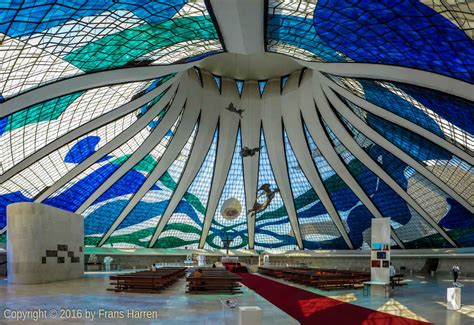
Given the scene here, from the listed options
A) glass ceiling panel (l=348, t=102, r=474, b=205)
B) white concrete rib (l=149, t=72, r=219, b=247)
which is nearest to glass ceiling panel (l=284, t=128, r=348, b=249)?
white concrete rib (l=149, t=72, r=219, b=247)

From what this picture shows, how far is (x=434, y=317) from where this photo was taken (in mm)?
13008

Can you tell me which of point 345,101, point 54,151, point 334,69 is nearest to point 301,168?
A: point 345,101

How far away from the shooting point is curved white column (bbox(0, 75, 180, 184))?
32906 millimetres

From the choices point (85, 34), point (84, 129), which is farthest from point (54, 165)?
point (85, 34)

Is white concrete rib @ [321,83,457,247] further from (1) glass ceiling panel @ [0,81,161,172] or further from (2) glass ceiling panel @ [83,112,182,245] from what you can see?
(1) glass ceiling panel @ [0,81,161,172]

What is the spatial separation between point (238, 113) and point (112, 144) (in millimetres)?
10377

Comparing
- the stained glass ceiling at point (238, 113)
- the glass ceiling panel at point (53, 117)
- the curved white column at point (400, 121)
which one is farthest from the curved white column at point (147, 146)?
the curved white column at point (400, 121)

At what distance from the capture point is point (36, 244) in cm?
2517

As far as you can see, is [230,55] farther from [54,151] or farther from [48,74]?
[48,74]

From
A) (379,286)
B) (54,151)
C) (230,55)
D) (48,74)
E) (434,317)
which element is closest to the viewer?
(434,317)

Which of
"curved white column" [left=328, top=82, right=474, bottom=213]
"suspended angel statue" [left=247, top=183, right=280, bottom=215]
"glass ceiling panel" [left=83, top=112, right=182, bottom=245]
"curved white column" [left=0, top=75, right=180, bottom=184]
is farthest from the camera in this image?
"glass ceiling panel" [left=83, top=112, right=182, bottom=245]

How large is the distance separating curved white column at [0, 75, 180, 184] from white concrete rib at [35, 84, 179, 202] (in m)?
A: 1.98

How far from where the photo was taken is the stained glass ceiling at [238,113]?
74.2 ft

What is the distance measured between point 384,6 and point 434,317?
13661 millimetres
